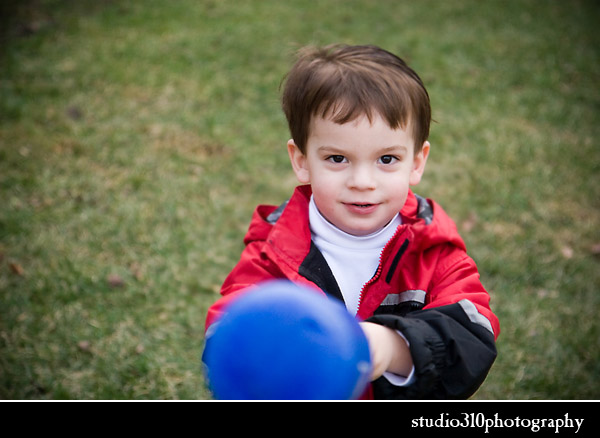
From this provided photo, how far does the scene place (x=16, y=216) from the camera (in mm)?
3566

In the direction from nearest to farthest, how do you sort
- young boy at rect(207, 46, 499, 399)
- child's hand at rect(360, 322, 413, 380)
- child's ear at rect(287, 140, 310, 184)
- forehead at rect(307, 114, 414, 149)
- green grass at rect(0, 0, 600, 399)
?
child's hand at rect(360, 322, 413, 380) < young boy at rect(207, 46, 499, 399) < forehead at rect(307, 114, 414, 149) < child's ear at rect(287, 140, 310, 184) < green grass at rect(0, 0, 600, 399)

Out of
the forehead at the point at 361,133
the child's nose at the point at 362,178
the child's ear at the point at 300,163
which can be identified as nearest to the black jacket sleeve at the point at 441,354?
the child's nose at the point at 362,178

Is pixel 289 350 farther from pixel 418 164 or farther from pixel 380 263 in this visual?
pixel 418 164

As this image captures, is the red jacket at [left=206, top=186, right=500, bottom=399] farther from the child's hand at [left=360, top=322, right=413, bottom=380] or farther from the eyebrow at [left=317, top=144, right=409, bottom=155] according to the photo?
the eyebrow at [left=317, top=144, right=409, bottom=155]

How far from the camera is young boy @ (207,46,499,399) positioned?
59.6 inches

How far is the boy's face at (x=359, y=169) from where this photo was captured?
5.34 feet

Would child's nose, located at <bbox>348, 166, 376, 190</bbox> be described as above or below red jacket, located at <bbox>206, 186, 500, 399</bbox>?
above

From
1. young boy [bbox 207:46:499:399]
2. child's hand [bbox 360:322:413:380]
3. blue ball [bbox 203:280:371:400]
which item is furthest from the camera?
young boy [bbox 207:46:499:399]

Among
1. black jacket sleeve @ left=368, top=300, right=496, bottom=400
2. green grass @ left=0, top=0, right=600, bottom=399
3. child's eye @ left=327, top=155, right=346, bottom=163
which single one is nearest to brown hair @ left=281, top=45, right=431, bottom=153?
child's eye @ left=327, top=155, right=346, bottom=163

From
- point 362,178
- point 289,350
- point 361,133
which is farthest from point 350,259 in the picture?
point 289,350

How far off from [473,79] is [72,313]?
4.48 m

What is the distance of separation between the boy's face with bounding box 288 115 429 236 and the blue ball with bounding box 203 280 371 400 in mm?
635
